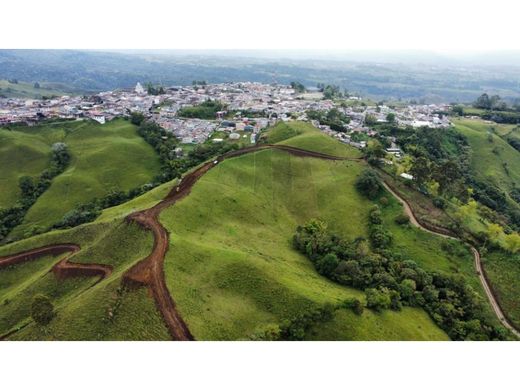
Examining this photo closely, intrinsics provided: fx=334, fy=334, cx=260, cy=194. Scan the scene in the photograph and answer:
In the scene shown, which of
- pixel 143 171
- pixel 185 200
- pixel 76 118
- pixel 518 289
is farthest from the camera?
pixel 76 118

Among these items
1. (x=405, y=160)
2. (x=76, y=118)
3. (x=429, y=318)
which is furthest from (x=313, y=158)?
(x=76, y=118)

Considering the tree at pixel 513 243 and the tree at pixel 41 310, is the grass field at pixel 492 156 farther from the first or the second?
the tree at pixel 41 310

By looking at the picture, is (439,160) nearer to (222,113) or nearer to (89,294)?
(222,113)

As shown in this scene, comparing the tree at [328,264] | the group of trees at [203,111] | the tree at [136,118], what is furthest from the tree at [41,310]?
the group of trees at [203,111]

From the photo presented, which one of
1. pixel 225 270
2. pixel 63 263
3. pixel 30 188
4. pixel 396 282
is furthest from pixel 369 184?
pixel 30 188

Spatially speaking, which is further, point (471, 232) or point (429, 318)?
point (471, 232)

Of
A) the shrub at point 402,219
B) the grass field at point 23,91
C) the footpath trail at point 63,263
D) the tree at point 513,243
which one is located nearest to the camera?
the footpath trail at point 63,263

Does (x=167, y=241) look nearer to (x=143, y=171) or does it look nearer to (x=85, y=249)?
(x=85, y=249)
